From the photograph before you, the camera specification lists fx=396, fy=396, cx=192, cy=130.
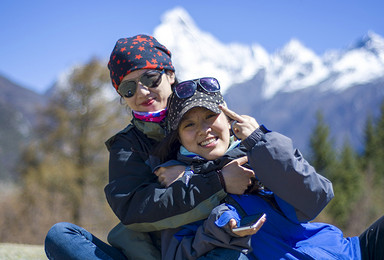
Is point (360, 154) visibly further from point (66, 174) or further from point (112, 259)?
point (112, 259)

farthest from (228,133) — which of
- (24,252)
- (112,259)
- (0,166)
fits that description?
(0,166)

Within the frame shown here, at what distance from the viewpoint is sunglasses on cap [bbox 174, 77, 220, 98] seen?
2447 millimetres

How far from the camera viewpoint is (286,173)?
1950 mm

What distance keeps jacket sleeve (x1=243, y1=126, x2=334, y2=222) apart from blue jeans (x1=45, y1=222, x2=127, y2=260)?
119cm

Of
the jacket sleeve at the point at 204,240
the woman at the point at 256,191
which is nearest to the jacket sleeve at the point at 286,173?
the woman at the point at 256,191

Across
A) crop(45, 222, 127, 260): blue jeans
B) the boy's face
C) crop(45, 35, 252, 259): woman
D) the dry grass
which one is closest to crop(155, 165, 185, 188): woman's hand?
crop(45, 35, 252, 259): woman

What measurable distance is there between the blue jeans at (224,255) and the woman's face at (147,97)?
3.63ft

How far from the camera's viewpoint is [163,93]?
9.13 feet

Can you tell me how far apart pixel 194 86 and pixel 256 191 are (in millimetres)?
740

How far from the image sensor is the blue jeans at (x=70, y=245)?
96.4 inches

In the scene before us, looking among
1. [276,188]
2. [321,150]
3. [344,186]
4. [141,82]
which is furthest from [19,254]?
[321,150]

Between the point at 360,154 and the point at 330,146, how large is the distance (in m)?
5.76

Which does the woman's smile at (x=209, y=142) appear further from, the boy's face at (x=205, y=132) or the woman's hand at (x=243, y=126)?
the woman's hand at (x=243, y=126)

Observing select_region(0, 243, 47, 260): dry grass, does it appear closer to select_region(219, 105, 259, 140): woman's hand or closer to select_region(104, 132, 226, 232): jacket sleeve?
select_region(104, 132, 226, 232): jacket sleeve
